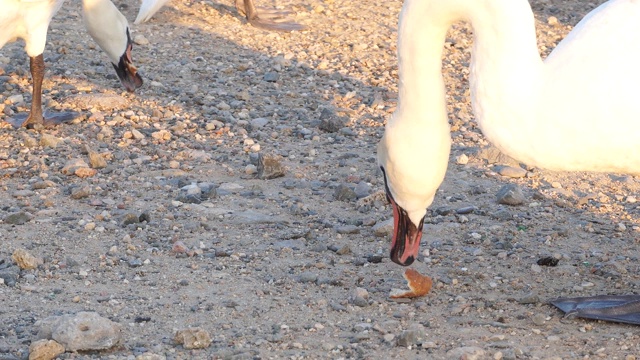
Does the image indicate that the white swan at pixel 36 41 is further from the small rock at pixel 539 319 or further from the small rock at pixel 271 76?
the small rock at pixel 539 319

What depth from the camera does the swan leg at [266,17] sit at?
10.0 meters

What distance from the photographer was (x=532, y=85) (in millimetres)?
4305

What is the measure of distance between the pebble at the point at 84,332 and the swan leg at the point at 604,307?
6.54 ft

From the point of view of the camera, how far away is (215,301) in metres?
4.96

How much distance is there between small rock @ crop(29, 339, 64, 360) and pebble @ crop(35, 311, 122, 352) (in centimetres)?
6

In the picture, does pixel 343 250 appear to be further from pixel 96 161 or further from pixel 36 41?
pixel 36 41

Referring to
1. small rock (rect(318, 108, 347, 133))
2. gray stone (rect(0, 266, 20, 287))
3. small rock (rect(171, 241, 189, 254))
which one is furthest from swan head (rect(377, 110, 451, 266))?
small rock (rect(318, 108, 347, 133))

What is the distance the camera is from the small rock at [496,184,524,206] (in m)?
6.25

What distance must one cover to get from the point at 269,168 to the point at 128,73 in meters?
2.24

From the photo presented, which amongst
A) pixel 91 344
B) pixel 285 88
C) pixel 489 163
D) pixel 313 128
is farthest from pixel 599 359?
pixel 285 88

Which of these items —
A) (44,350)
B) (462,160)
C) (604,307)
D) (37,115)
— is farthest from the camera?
(37,115)

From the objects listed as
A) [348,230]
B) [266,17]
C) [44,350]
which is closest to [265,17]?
[266,17]

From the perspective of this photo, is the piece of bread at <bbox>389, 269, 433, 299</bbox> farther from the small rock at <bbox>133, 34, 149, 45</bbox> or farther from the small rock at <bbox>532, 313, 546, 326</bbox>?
the small rock at <bbox>133, 34, 149, 45</bbox>

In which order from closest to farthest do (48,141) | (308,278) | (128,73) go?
(308,278) → (48,141) → (128,73)
